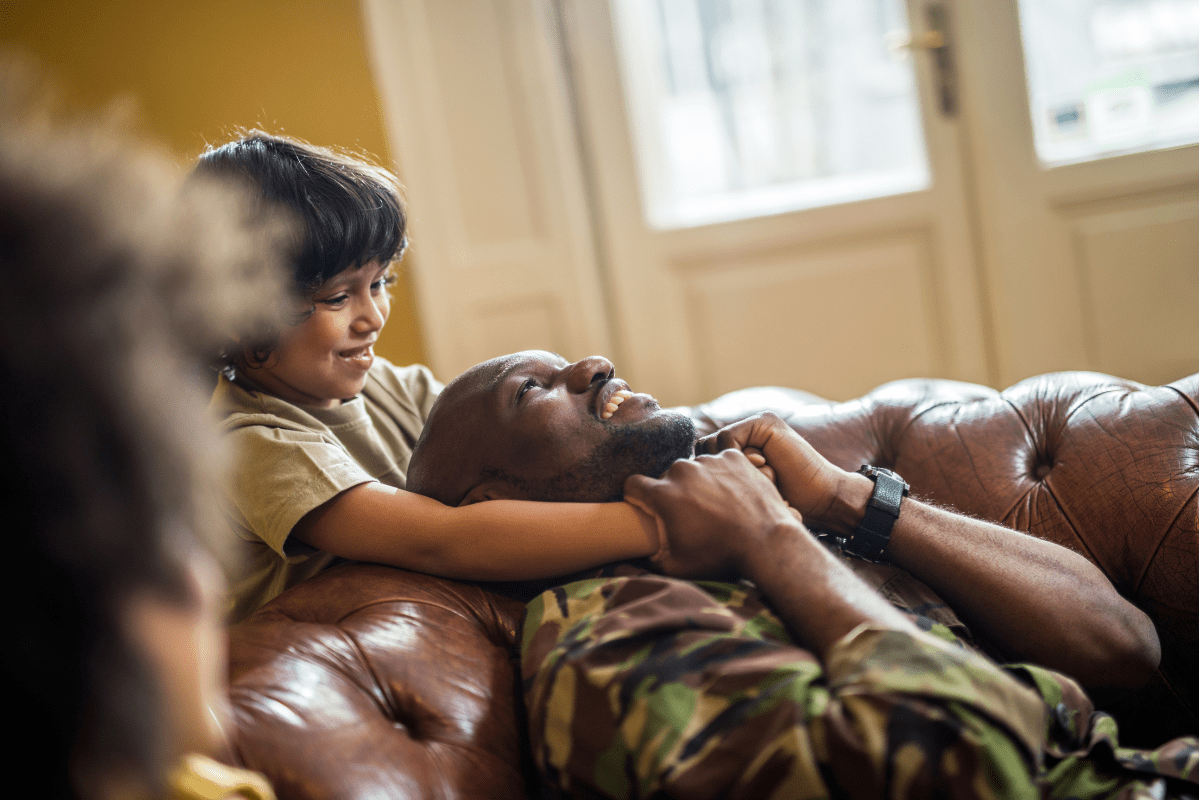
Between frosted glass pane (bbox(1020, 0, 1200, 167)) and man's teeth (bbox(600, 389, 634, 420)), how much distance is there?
2.26 metres

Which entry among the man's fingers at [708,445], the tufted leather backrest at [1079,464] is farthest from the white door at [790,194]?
the man's fingers at [708,445]

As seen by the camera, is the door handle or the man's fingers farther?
the door handle

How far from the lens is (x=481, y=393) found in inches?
48.3

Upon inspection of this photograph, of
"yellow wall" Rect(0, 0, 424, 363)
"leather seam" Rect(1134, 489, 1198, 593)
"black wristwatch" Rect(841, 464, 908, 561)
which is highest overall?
"yellow wall" Rect(0, 0, 424, 363)

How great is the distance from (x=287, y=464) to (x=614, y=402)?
1.53 feet

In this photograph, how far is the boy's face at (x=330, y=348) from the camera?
1.39 metres

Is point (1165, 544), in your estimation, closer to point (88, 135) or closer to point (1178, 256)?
point (88, 135)

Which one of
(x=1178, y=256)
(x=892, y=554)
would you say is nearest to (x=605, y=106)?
(x=1178, y=256)

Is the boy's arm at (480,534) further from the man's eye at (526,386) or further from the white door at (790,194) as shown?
the white door at (790,194)

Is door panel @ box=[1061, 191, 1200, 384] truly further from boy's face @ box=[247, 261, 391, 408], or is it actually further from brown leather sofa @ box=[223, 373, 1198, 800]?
boy's face @ box=[247, 261, 391, 408]

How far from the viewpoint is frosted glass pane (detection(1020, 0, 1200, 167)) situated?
9.40 feet

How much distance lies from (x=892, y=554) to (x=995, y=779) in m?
0.43

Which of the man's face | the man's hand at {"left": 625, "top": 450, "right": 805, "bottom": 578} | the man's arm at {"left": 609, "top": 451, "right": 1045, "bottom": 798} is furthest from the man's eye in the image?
the man's arm at {"left": 609, "top": 451, "right": 1045, "bottom": 798}

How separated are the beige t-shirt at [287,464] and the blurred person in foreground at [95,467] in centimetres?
60
